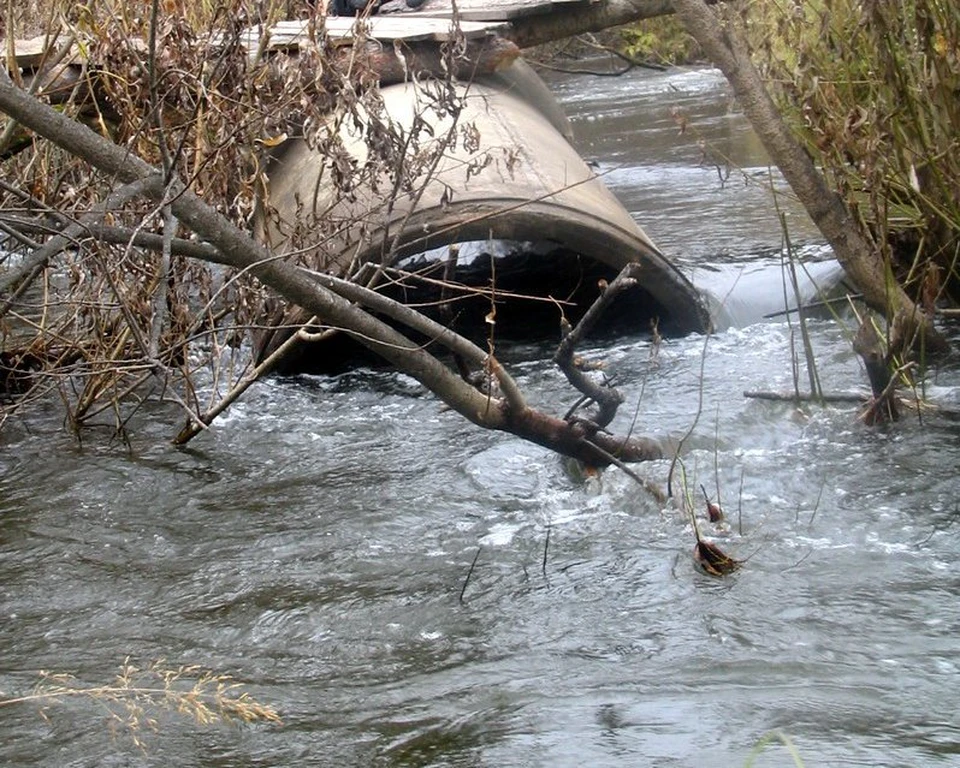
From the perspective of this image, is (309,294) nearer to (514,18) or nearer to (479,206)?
(479,206)

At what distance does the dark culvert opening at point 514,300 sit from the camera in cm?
641

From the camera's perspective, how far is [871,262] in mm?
4840

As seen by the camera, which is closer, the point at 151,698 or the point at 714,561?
the point at 151,698

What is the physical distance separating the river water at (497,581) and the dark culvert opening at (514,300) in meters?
0.42

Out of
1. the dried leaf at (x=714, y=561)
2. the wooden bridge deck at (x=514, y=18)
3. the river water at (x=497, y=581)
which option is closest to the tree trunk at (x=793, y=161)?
the river water at (x=497, y=581)

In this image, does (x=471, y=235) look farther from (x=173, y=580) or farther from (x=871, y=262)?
(x=173, y=580)

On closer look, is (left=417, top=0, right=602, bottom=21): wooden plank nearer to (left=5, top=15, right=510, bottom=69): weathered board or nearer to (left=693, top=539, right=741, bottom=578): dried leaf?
(left=5, top=15, right=510, bottom=69): weathered board

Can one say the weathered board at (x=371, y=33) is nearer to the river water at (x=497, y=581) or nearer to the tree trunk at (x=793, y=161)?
the tree trunk at (x=793, y=161)

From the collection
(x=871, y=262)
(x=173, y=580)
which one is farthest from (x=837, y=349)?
(x=173, y=580)

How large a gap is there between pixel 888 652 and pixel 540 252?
422 centimetres

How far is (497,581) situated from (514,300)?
3.36 metres

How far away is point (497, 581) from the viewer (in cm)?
376

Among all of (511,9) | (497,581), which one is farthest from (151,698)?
(511,9)

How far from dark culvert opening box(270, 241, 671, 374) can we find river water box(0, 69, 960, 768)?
42 cm
